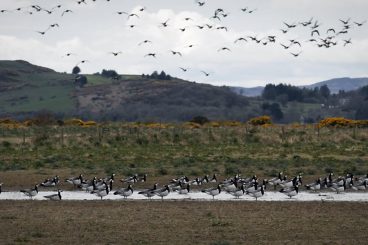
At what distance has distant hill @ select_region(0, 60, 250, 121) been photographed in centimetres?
15012

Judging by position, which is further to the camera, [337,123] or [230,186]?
[337,123]

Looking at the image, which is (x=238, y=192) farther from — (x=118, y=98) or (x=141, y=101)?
(x=118, y=98)

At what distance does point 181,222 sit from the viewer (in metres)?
23.6

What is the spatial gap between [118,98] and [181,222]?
14378 cm

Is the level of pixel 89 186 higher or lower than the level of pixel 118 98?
lower

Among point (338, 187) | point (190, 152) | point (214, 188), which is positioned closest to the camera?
point (214, 188)

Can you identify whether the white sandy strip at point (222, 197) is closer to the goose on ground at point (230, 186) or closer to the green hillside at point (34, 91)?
the goose on ground at point (230, 186)

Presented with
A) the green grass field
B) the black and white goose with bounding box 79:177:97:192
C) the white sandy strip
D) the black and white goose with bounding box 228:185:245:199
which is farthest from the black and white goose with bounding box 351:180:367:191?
the black and white goose with bounding box 79:177:97:192

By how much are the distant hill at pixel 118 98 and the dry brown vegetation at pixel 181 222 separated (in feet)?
371

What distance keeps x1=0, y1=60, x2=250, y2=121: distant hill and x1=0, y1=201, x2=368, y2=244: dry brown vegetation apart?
11293 cm

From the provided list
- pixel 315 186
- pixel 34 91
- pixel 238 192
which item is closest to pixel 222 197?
pixel 238 192

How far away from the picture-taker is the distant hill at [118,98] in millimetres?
150125

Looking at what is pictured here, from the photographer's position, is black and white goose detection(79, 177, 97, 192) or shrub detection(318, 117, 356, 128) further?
shrub detection(318, 117, 356, 128)

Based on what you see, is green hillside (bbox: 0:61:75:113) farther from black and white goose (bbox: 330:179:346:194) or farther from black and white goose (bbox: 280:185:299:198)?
black and white goose (bbox: 280:185:299:198)
